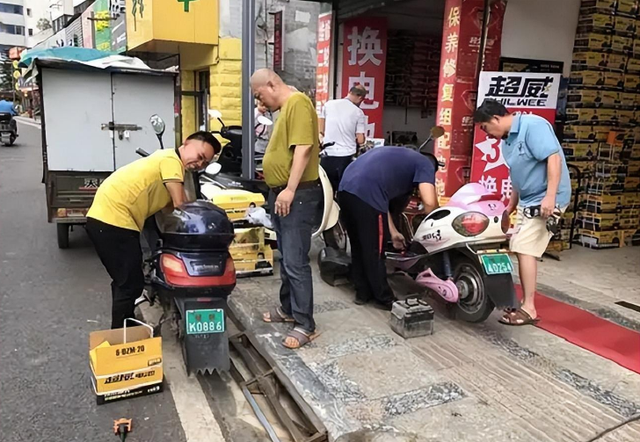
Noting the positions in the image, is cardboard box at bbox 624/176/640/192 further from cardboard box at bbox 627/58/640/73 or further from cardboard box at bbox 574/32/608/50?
cardboard box at bbox 574/32/608/50

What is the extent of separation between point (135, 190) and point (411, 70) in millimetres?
7689

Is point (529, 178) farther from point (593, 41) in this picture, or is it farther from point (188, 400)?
point (593, 41)

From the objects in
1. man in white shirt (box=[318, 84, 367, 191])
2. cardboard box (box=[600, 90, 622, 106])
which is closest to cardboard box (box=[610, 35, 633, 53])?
cardboard box (box=[600, 90, 622, 106])

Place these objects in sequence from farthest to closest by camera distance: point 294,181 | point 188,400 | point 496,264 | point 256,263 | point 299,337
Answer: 1. point 256,263
2. point 496,264
3. point 299,337
4. point 294,181
5. point 188,400

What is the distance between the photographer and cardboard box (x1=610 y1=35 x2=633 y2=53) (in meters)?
6.39

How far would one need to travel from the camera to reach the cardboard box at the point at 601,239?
6645 millimetres

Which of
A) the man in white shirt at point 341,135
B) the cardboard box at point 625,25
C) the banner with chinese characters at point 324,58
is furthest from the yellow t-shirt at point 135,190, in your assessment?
the banner with chinese characters at point 324,58

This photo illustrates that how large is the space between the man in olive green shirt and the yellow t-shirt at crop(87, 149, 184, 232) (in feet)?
2.19

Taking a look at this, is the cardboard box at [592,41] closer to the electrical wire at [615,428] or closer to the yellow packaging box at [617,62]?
the yellow packaging box at [617,62]

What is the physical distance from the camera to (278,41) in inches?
486

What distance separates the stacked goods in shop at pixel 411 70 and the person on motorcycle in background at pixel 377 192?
19.5ft

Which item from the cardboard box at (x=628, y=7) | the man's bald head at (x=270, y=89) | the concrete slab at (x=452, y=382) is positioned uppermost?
the cardboard box at (x=628, y=7)

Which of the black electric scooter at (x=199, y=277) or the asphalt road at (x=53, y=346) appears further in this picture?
the black electric scooter at (x=199, y=277)

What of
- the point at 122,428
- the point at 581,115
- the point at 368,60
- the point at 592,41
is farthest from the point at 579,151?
the point at 122,428
